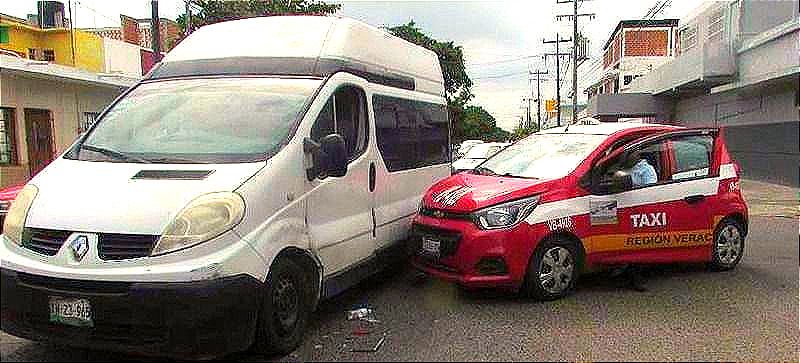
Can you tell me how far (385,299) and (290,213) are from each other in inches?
73.0

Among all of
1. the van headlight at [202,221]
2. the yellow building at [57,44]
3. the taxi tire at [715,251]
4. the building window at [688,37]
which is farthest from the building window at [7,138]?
the building window at [688,37]

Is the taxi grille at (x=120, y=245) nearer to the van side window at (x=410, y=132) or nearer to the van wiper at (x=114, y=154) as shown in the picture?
the van wiper at (x=114, y=154)

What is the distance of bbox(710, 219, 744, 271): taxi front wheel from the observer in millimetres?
6930

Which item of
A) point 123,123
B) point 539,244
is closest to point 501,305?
point 539,244

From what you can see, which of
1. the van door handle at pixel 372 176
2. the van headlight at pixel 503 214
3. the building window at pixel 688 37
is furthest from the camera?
the building window at pixel 688 37

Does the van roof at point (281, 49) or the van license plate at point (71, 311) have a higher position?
the van roof at point (281, 49)

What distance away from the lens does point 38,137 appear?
17.8 meters

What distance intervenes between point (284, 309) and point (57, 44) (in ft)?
89.9

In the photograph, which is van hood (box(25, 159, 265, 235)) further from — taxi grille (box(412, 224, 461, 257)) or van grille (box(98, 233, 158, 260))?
taxi grille (box(412, 224, 461, 257))

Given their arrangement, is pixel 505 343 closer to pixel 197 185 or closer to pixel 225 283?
pixel 225 283

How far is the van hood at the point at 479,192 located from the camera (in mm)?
5777

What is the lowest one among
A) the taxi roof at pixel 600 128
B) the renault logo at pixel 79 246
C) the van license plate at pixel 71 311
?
the van license plate at pixel 71 311

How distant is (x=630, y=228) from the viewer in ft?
20.4

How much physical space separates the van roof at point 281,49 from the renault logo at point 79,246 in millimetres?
1913
